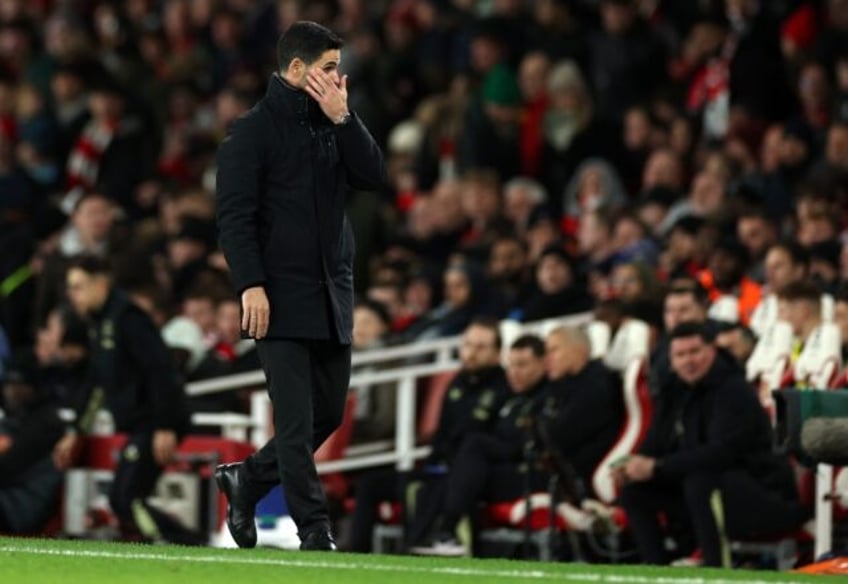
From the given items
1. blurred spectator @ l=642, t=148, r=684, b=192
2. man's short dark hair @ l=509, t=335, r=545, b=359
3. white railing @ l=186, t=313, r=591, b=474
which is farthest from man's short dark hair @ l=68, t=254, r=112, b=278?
blurred spectator @ l=642, t=148, r=684, b=192

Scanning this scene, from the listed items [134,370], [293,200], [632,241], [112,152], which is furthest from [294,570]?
[112,152]

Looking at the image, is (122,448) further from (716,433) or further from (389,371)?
(716,433)

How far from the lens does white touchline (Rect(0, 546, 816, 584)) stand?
8.84 metres

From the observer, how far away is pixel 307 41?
398 inches

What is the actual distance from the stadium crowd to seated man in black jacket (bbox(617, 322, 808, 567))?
0.19 m

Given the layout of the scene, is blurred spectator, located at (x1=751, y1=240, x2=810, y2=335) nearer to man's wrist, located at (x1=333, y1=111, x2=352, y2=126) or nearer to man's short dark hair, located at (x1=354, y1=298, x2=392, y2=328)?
man's short dark hair, located at (x1=354, y1=298, x2=392, y2=328)

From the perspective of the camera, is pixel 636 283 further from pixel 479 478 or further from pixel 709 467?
pixel 709 467

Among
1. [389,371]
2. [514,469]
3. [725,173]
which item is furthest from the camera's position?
[725,173]

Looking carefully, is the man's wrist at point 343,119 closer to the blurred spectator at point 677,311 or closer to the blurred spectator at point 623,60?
the blurred spectator at point 677,311

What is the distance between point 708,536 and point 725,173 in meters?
4.94

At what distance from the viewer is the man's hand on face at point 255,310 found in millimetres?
10000

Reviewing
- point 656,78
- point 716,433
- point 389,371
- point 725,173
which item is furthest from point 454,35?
point 716,433

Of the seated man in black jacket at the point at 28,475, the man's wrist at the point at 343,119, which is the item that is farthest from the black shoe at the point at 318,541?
the seated man in black jacket at the point at 28,475

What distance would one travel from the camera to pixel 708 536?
1320 centimetres
